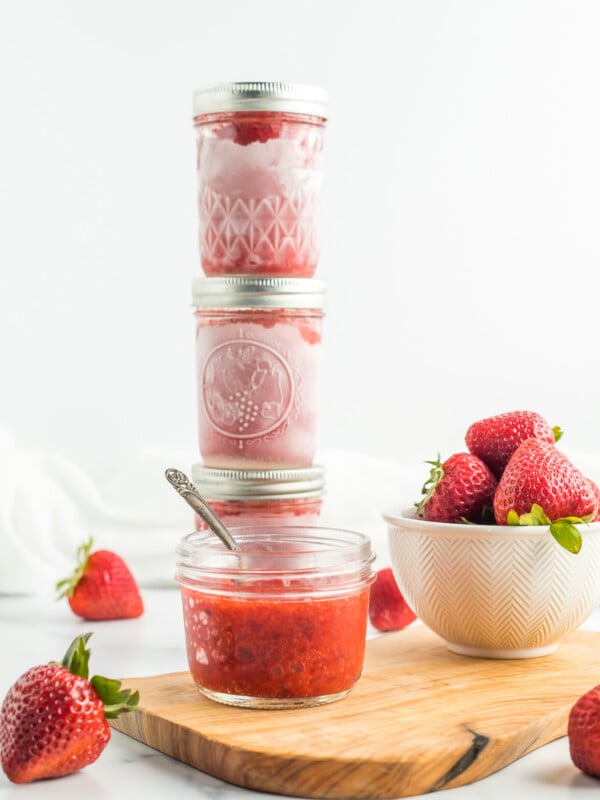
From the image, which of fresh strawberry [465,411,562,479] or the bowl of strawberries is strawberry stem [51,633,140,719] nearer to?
the bowl of strawberries

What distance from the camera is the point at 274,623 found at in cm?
155

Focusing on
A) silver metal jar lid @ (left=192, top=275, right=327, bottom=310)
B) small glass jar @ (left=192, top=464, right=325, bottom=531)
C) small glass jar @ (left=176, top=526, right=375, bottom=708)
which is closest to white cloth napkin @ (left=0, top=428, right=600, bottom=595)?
small glass jar @ (left=192, top=464, right=325, bottom=531)

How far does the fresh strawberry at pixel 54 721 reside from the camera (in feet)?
4.53

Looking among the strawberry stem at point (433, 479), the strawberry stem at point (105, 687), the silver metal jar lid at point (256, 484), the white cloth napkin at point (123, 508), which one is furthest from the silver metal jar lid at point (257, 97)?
the strawberry stem at point (105, 687)

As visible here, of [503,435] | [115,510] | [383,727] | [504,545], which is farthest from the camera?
[115,510]

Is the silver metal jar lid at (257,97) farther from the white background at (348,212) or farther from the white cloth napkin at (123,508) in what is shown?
the white background at (348,212)

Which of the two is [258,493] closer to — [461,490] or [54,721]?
[461,490]

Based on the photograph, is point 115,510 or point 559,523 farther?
point 115,510

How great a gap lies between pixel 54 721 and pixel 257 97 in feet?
3.81

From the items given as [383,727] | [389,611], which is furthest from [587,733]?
[389,611]

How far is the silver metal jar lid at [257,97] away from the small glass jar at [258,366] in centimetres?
28

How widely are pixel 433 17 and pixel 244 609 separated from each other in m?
2.06

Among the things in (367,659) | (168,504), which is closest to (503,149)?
(168,504)

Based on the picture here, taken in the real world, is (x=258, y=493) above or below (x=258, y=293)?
below
